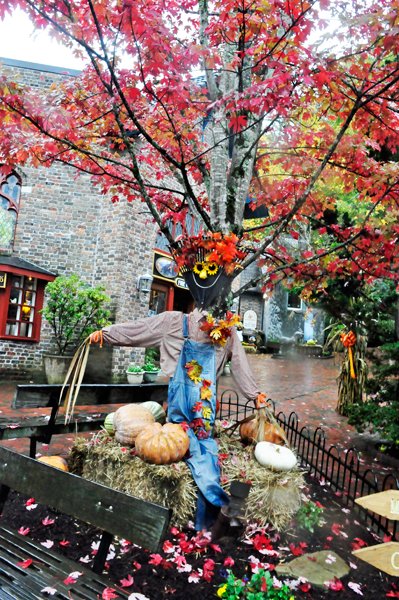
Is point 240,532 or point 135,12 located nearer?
point 135,12

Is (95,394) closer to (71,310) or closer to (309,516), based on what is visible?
(309,516)

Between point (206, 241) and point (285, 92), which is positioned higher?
point (285, 92)

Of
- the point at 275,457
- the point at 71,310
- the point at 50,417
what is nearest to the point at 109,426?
the point at 50,417

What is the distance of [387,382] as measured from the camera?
5.92 metres

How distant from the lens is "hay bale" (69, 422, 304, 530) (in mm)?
3326

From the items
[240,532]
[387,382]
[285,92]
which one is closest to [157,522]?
[240,532]

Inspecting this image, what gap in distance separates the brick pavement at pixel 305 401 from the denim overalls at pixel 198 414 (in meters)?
1.67

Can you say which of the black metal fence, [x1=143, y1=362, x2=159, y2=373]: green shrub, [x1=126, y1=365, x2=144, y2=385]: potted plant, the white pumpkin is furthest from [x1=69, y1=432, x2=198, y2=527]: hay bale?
[x1=143, y1=362, x2=159, y2=373]: green shrub

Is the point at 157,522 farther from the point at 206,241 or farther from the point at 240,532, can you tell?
the point at 206,241

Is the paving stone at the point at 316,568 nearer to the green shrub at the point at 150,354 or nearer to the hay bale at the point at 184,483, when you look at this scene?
the hay bale at the point at 184,483

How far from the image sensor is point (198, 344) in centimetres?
395

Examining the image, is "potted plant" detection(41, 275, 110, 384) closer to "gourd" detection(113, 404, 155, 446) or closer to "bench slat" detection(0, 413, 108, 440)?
"bench slat" detection(0, 413, 108, 440)

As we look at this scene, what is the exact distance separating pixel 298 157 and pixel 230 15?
65.2 inches

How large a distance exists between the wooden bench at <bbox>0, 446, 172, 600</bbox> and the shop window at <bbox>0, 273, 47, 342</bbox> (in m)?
8.42
